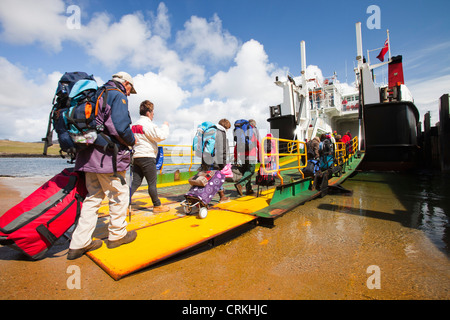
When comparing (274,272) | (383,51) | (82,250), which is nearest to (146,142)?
(82,250)

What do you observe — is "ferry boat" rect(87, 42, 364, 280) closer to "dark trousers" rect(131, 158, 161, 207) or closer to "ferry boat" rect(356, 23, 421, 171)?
"dark trousers" rect(131, 158, 161, 207)

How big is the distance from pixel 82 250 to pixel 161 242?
0.75 m

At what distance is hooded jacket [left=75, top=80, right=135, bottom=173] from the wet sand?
0.93m

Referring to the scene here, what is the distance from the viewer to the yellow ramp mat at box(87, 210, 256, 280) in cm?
181

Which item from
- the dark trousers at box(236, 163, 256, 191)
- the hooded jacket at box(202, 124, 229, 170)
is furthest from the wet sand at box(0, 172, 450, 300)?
the dark trousers at box(236, 163, 256, 191)

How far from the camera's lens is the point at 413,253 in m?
2.22

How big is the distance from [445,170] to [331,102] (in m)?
7.56

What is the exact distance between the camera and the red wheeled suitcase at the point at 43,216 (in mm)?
1787

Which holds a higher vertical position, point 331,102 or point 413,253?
point 331,102

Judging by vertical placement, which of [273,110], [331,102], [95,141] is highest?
[331,102]

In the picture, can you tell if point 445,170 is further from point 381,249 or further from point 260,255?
point 260,255

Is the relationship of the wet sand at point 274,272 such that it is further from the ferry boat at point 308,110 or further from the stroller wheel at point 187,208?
the ferry boat at point 308,110
